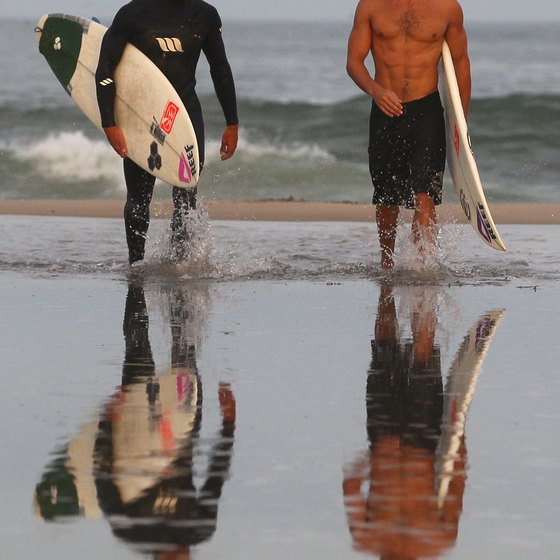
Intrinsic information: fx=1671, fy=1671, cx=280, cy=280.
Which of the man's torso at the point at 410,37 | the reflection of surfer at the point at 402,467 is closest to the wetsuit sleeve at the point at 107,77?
the man's torso at the point at 410,37

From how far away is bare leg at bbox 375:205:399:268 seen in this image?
Answer: 9180mm

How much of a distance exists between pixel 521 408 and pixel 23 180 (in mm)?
14705

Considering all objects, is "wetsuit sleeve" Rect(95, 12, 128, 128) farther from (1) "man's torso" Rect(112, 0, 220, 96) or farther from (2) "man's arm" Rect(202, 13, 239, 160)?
(2) "man's arm" Rect(202, 13, 239, 160)

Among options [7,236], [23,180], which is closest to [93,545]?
[7,236]

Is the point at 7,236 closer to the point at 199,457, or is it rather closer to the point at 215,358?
the point at 215,358

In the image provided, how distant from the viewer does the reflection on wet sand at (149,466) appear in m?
3.72

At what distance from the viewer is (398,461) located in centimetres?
436

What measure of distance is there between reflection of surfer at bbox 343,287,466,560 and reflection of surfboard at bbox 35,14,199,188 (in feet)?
10.1

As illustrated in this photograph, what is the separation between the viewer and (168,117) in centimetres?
924

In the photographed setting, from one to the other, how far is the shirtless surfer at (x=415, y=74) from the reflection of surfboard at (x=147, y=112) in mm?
996

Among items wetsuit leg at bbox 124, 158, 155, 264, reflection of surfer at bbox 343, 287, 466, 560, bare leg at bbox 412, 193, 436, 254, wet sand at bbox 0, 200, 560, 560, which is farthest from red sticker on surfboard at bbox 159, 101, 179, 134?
reflection of surfer at bbox 343, 287, 466, 560

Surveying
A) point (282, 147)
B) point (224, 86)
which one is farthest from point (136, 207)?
point (282, 147)

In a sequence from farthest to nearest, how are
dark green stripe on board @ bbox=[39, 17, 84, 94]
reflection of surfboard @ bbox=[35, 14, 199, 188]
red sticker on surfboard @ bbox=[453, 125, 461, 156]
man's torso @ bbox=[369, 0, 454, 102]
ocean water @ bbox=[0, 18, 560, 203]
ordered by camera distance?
ocean water @ bbox=[0, 18, 560, 203] → dark green stripe on board @ bbox=[39, 17, 84, 94] → red sticker on surfboard @ bbox=[453, 125, 461, 156] → reflection of surfboard @ bbox=[35, 14, 199, 188] → man's torso @ bbox=[369, 0, 454, 102]

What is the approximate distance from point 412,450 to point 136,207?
5.09m
